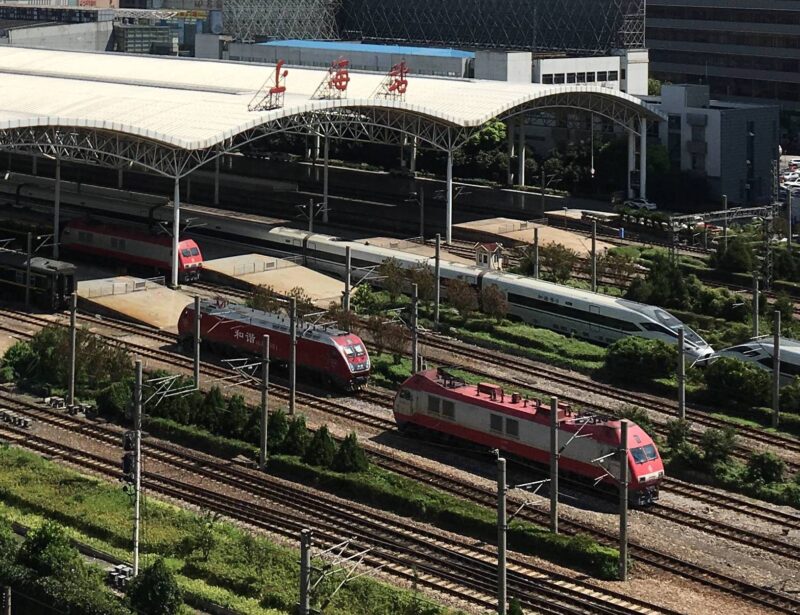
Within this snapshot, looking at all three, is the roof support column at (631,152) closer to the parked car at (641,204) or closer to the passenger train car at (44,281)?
the parked car at (641,204)

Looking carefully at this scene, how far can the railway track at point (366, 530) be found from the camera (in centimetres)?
3419

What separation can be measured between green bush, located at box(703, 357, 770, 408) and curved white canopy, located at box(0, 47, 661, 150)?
25.6 meters

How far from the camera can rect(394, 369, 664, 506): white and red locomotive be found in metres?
39.6

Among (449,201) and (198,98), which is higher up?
(198,98)

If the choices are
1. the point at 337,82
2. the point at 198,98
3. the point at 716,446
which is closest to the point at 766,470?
the point at 716,446

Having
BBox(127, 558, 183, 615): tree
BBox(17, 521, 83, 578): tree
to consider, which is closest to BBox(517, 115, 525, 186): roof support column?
BBox(17, 521, 83, 578): tree

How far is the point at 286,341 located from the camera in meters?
50.6

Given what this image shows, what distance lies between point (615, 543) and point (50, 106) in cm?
4476

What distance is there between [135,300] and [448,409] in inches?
871

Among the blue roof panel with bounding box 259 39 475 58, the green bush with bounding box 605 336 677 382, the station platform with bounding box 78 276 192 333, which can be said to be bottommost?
the green bush with bounding box 605 336 677 382

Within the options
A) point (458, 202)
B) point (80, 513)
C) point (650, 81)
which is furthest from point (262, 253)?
point (650, 81)

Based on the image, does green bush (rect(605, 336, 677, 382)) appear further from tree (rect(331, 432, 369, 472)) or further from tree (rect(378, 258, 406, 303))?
tree (rect(331, 432, 369, 472))

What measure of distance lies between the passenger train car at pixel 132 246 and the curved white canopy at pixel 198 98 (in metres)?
4.49

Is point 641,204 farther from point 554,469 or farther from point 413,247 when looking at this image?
point 554,469
